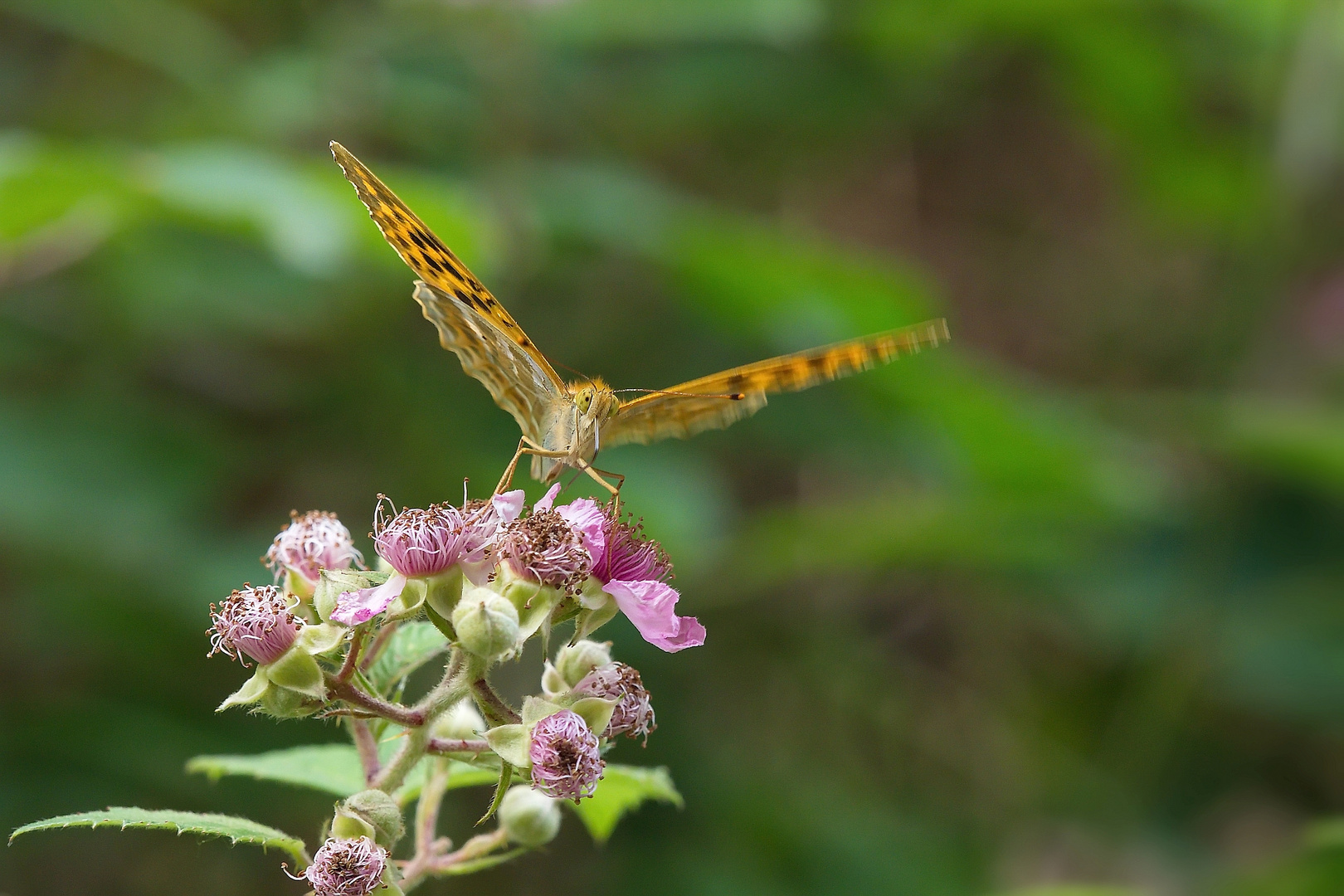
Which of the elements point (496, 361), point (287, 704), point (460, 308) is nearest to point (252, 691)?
point (287, 704)

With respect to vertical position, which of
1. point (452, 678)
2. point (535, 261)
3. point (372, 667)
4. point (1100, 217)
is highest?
point (1100, 217)

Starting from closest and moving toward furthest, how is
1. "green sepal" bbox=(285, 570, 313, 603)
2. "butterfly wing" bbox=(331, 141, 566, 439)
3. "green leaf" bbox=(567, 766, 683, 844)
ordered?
"green sepal" bbox=(285, 570, 313, 603)
"green leaf" bbox=(567, 766, 683, 844)
"butterfly wing" bbox=(331, 141, 566, 439)

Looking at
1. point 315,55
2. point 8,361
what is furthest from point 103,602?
point 315,55

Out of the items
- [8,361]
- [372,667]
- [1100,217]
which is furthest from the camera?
[1100,217]

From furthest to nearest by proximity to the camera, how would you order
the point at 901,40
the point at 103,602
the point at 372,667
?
the point at 901,40 < the point at 103,602 < the point at 372,667

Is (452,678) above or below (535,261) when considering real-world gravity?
below

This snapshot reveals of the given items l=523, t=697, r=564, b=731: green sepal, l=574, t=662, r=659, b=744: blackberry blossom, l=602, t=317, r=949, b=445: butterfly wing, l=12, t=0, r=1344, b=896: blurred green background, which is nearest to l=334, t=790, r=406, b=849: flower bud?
l=523, t=697, r=564, b=731: green sepal

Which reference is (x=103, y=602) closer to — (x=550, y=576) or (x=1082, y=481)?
(x=550, y=576)

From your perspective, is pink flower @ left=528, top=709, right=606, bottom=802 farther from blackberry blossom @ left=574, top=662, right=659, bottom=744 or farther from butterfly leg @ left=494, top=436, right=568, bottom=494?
butterfly leg @ left=494, top=436, right=568, bottom=494
